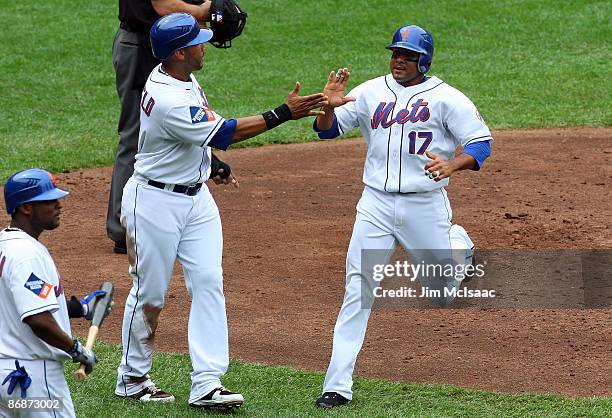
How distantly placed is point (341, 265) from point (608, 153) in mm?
4037

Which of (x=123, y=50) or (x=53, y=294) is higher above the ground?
(x=123, y=50)

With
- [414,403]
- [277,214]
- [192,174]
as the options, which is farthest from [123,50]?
[414,403]

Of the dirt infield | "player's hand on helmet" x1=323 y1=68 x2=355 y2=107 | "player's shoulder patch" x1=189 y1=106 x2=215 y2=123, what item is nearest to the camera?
"player's shoulder patch" x1=189 y1=106 x2=215 y2=123

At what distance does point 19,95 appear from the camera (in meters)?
13.9

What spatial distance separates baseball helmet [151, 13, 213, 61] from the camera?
19.5ft

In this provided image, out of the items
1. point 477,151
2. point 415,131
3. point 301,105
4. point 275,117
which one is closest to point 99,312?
point 275,117

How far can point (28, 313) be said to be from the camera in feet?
15.0

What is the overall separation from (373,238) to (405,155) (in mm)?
485

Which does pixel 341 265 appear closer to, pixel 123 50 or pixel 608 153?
pixel 123 50

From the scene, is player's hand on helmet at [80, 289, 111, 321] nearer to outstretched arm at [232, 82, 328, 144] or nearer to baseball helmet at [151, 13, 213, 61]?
outstretched arm at [232, 82, 328, 144]

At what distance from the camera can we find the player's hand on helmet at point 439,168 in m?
6.05

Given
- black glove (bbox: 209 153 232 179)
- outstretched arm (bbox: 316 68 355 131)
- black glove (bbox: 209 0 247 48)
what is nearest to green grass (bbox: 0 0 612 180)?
black glove (bbox: 209 0 247 48)

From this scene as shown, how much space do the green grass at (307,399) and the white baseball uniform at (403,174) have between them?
352mm

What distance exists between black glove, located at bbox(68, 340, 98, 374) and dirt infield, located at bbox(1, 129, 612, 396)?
Result: 2220mm
